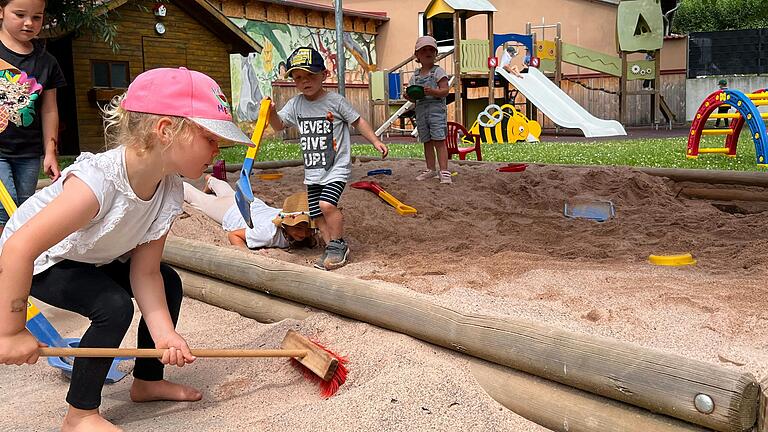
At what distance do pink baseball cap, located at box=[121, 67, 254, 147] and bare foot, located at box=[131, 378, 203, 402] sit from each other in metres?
0.84

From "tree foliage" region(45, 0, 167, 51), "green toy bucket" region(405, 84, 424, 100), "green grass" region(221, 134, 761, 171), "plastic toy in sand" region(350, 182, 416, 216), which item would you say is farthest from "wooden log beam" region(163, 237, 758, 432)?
"tree foliage" region(45, 0, 167, 51)

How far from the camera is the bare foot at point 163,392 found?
7.25 feet

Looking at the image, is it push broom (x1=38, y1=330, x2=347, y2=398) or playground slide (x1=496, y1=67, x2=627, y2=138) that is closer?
push broom (x1=38, y1=330, x2=347, y2=398)

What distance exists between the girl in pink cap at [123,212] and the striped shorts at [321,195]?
157 centimetres

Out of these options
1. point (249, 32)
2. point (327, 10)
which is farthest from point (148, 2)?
point (327, 10)

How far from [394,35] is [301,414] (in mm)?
18183

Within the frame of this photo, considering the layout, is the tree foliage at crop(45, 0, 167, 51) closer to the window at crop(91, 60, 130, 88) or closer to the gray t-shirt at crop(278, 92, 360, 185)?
the window at crop(91, 60, 130, 88)

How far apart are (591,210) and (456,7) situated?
8.86m

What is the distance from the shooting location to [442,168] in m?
5.62

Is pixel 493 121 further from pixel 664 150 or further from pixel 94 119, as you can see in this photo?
pixel 94 119

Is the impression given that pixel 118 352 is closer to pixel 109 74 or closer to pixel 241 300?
pixel 241 300

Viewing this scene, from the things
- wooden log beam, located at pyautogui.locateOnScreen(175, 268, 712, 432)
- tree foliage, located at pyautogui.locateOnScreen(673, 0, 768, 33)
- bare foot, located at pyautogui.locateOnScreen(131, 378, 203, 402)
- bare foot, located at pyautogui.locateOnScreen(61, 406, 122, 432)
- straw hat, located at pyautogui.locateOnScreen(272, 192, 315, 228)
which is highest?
tree foliage, located at pyautogui.locateOnScreen(673, 0, 768, 33)

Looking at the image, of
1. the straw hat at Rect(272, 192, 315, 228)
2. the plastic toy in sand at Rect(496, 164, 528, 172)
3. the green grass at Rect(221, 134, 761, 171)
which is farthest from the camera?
the green grass at Rect(221, 134, 761, 171)

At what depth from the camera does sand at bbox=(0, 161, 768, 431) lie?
1.96 meters
